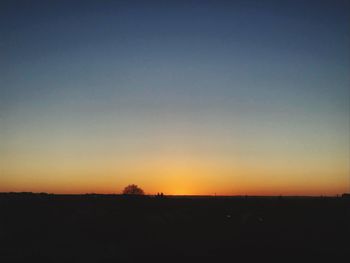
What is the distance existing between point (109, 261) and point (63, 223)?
71.1ft

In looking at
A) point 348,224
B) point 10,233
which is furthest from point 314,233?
point 10,233

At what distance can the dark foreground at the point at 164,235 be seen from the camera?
37844 millimetres

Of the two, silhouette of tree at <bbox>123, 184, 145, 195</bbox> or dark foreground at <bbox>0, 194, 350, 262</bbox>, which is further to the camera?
silhouette of tree at <bbox>123, 184, 145, 195</bbox>

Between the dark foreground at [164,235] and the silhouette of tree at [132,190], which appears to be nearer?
the dark foreground at [164,235]

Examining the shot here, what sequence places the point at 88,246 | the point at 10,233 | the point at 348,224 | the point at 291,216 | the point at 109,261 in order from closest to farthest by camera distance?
the point at 109,261 → the point at 88,246 → the point at 10,233 → the point at 348,224 → the point at 291,216

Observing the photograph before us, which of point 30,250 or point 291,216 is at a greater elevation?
point 291,216

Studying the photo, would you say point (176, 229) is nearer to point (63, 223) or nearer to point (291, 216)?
point (63, 223)

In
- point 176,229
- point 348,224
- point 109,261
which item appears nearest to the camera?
point 109,261

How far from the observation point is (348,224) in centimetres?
5659

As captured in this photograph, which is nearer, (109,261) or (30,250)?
(109,261)

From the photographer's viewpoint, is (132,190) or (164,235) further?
(132,190)

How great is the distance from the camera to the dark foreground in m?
37.8

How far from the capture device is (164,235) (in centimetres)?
4866

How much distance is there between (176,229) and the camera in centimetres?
5244
